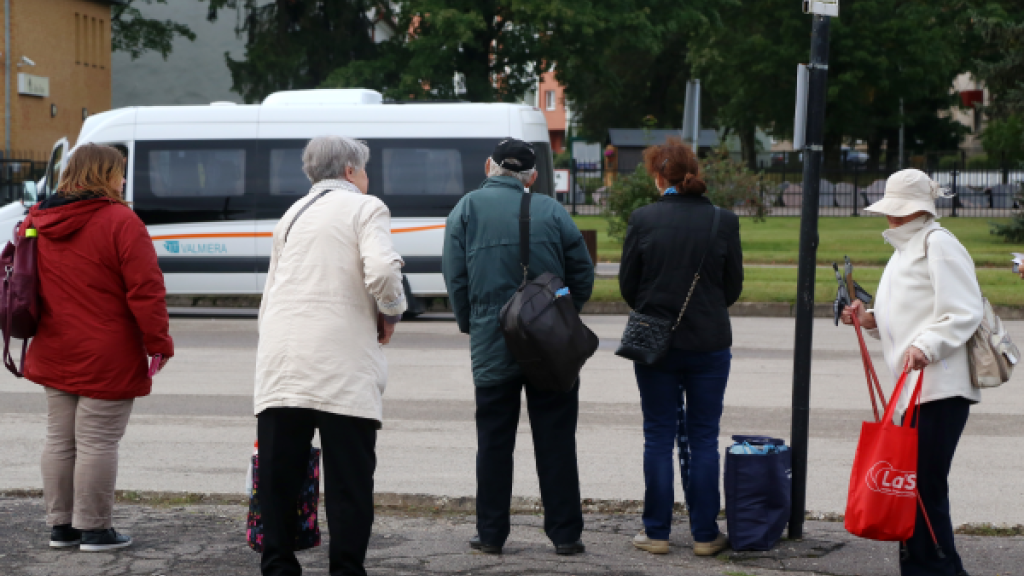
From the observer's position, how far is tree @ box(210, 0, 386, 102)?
110 ft

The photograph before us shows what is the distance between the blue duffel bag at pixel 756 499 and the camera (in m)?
5.03

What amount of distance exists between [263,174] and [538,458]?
35.2 feet

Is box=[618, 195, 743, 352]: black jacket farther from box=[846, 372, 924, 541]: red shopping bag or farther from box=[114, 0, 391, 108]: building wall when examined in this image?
box=[114, 0, 391, 108]: building wall

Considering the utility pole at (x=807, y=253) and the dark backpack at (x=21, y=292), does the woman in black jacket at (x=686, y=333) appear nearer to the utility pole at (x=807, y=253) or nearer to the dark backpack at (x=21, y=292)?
the utility pole at (x=807, y=253)

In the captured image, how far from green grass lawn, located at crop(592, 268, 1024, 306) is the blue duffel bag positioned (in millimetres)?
9823

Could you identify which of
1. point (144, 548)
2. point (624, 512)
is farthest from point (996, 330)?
point (144, 548)

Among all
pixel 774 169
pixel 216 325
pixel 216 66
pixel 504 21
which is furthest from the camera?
pixel 216 66

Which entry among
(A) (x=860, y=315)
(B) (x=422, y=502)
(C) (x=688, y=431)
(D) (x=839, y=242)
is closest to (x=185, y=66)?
(D) (x=839, y=242)

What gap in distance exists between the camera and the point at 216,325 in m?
14.2

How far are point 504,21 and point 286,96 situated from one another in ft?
55.3

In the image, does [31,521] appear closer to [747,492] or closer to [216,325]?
[747,492]

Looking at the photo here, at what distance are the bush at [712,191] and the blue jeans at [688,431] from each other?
1430cm

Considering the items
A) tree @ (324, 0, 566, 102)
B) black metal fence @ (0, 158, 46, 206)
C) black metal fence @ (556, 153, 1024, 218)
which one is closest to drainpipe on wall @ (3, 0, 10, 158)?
black metal fence @ (0, 158, 46, 206)

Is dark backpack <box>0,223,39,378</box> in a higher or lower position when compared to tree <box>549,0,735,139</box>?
lower
